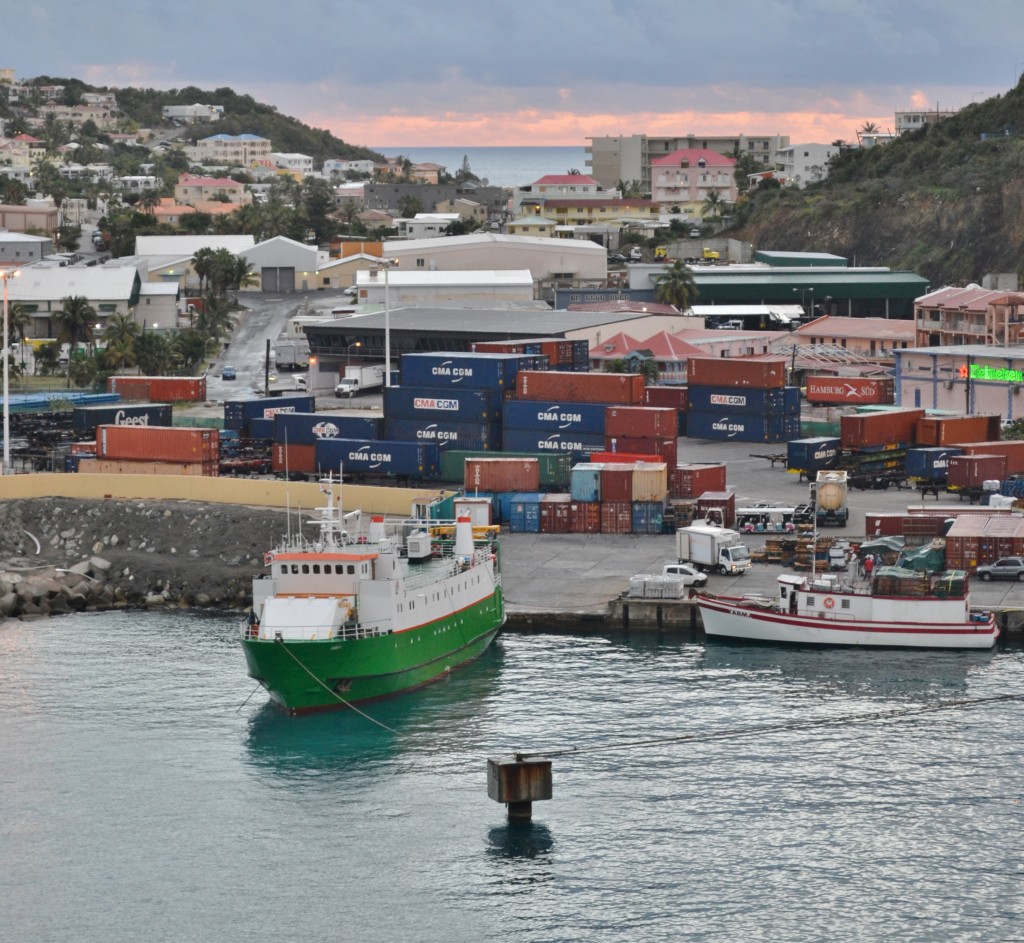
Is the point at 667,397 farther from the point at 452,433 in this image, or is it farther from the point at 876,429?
the point at 452,433

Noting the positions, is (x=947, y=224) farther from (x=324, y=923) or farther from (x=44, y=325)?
(x=324, y=923)

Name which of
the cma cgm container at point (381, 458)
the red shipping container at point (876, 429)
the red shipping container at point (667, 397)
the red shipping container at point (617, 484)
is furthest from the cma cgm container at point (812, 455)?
the cma cgm container at point (381, 458)

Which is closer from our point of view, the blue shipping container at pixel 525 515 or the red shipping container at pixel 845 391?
the blue shipping container at pixel 525 515

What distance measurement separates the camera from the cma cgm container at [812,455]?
77.8 metres

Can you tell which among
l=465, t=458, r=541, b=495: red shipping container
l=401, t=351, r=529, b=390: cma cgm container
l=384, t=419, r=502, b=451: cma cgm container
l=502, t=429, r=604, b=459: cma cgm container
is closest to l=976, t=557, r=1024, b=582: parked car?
l=465, t=458, r=541, b=495: red shipping container

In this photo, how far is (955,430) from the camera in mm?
80688

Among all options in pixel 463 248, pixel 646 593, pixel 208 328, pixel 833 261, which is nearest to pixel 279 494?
pixel 646 593

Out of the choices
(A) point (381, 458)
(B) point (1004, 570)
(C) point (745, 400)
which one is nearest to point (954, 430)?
(C) point (745, 400)

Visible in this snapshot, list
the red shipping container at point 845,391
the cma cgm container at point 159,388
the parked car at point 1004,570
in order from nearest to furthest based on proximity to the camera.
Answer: the parked car at point 1004,570 → the red shipping container at point 845,391 → the cma cgm container at point 159,388

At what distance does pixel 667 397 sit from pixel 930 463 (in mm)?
17577

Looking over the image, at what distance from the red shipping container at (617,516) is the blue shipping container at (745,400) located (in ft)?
60.0

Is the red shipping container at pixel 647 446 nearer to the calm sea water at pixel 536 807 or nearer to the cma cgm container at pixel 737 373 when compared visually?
the cma cgm container at pixel 737 373

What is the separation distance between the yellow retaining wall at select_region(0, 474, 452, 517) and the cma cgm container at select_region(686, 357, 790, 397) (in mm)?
18464

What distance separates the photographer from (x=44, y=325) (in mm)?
129250
